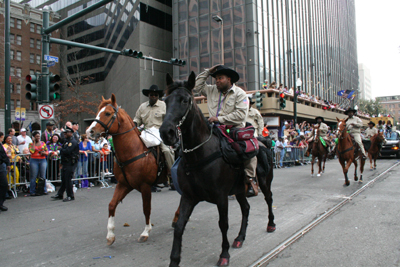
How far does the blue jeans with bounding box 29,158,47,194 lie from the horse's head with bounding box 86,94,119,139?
219 inches

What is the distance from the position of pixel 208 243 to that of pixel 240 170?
4.51ft

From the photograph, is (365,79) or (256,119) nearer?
(256,119)

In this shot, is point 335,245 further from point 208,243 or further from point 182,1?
point 182,1

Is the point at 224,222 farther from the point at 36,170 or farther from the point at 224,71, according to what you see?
the point at 36,170

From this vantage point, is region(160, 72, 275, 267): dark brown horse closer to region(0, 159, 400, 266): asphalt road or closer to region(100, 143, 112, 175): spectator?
region(0, 159, 400, 266): asphalt road

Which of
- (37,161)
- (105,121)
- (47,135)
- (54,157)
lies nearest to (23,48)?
(47,135)

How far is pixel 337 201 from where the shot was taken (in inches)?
304

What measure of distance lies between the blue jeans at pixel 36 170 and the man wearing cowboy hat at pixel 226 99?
741 centimetres

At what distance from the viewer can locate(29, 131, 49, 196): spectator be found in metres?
9.39

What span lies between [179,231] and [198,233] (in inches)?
77.2

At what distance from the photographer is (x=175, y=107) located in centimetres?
327

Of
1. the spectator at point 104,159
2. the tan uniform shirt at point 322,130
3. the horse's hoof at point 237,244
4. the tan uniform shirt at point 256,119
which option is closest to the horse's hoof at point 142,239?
the horse's hoof at point 237,244

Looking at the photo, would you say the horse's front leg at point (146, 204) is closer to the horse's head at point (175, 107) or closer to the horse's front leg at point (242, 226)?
the horse's front leg at point (242, 226)

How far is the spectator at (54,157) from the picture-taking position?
10328 millimetres
